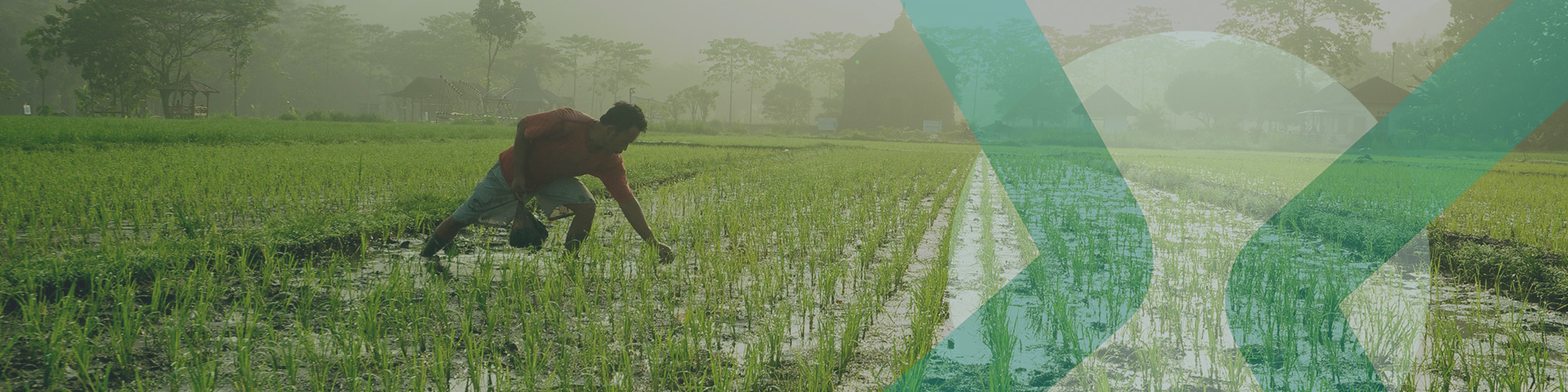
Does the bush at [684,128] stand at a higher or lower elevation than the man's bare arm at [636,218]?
higher

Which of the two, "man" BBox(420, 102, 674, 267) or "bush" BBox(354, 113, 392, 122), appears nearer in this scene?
"man" BBox(420, 102, 674, 267)

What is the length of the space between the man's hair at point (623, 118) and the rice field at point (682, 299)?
0.62m

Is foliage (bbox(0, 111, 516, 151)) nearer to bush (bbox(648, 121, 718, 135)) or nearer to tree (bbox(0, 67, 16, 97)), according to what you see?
Answer: bush (bbox(648, 121, 718, 135))

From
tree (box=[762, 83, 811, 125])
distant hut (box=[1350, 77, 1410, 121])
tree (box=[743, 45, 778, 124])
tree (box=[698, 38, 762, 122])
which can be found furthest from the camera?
tree (box=[743, 45, 778, 124])

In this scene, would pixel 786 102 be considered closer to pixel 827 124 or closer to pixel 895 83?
pixel 827 124

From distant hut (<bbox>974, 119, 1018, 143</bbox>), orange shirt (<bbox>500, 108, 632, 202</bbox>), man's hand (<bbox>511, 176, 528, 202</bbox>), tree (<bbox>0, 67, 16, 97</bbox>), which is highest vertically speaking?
tree (<bbox>0, 67, 16, 97</bbox>)

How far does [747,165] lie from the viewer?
11.6m

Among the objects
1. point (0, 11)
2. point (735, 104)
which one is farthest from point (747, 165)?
point (735, 104)

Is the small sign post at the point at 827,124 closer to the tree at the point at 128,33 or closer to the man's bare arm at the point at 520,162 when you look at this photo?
the tree at the point at 128,33

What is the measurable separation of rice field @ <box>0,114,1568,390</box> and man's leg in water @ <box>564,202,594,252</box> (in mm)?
92

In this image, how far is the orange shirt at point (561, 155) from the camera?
3.52 meters

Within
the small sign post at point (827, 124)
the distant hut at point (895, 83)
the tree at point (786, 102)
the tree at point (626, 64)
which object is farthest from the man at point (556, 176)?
the tree at point (626, 64)

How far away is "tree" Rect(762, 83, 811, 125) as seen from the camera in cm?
5278

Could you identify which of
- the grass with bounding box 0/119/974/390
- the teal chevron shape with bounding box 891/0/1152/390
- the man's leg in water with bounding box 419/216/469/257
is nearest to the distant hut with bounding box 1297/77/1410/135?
the teal chevron shape with bounding box 891/0/1152/390
